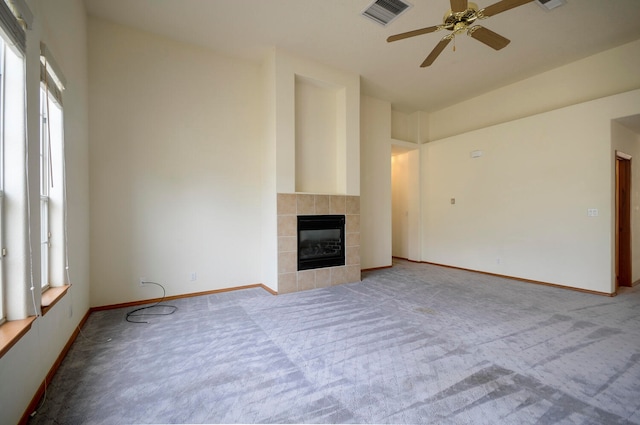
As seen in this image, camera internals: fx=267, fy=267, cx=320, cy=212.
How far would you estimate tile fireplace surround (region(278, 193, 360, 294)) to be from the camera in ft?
13.0

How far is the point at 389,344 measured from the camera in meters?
2.39

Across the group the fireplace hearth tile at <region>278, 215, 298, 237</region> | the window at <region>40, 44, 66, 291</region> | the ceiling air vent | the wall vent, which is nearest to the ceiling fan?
the ceiling air vent

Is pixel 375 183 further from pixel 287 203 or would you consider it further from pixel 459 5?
pixel 459 5

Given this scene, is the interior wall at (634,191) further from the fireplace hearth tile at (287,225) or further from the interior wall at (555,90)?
the fireplace hearth tile at (287,225)

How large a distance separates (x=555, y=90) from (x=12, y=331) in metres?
6.92

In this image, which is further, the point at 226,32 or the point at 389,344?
the point at 226,32

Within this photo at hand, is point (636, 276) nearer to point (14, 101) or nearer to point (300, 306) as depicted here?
point (300, 306)

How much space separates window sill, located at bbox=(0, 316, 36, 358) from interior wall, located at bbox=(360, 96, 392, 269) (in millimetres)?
4720

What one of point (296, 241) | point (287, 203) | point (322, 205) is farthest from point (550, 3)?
point (296, 241)

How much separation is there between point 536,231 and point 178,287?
5.79m

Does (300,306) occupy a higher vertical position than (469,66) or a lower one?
lower

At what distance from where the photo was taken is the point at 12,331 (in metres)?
1.41

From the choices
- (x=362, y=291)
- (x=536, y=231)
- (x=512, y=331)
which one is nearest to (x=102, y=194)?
(x=362, y=291)

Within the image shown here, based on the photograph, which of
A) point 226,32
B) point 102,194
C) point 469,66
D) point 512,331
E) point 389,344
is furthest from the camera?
point 469,66
